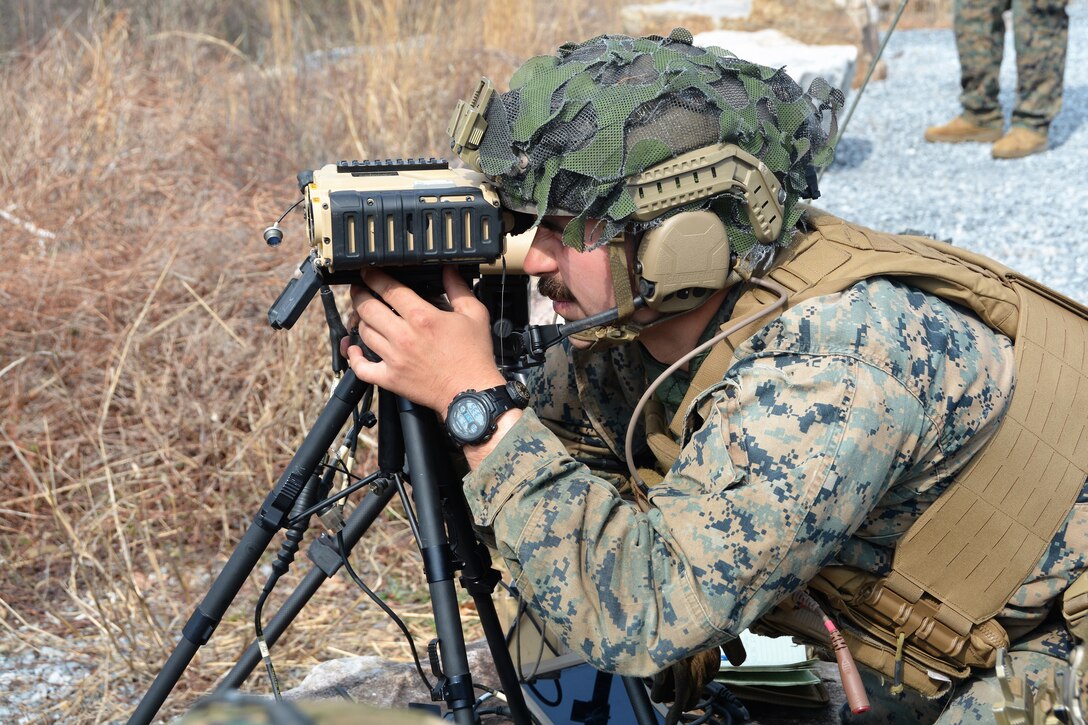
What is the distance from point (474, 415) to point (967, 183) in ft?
18.0

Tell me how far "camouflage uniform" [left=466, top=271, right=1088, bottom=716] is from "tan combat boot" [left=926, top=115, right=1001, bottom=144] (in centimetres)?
605

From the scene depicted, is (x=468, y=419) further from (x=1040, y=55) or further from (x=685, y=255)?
(x=1040, y=55)

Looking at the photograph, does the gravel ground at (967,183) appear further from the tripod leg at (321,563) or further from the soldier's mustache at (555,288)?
the tripod leg at (321,563)

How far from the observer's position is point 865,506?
5.76 feet

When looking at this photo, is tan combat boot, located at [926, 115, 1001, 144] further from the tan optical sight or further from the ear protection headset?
the tan optical sight

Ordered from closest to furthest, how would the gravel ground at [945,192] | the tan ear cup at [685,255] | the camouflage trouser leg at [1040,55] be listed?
the tan ear cup at [685,255] < the gravel ground at [945,192] < the camouflage trouser leg at [1040,55]

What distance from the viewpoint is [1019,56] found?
6.96 m

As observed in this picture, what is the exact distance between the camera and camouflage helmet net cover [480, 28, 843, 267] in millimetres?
1913

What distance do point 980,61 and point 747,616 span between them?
6.48m

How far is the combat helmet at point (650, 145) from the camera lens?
1.91 metres

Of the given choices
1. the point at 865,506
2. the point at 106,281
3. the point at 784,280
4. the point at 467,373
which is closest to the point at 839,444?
the point at 865,506

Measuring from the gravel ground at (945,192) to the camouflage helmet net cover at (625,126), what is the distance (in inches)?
79.3

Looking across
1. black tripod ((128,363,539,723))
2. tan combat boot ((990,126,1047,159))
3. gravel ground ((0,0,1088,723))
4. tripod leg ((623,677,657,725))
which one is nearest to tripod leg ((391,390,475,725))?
black tripod ((128,363,539,723))

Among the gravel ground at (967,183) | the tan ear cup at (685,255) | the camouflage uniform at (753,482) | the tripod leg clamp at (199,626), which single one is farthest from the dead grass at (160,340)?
the gravel ground at (967,183)
